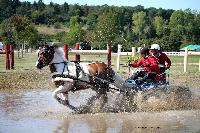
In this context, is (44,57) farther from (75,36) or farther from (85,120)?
(75,36)

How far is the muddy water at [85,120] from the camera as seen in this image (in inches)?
398

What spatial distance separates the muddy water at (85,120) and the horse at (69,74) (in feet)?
1.92

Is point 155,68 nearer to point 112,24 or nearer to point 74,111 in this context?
point 74,111

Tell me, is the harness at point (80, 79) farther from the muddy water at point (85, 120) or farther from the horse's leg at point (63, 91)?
the muddy water at point (85, 120)

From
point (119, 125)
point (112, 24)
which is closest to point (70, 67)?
point (119, 125)

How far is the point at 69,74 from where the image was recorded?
12805mm

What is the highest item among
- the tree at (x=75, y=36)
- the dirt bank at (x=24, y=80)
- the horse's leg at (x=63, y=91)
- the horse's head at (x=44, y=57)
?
the horse's head at (x=44, y=57)

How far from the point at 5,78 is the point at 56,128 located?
11583 mm

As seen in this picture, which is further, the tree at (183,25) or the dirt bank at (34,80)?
the tree at (183,25)

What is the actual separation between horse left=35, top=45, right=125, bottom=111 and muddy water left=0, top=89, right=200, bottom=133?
1.92 feet

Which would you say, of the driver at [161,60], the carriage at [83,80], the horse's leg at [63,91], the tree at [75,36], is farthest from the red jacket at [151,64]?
the tree at [75,36]

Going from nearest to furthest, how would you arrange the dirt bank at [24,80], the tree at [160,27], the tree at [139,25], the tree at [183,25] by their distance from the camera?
the dirt bank at [24,80] → the tree at [183,25] → the tree at [160,27] → the tree at [139,25]

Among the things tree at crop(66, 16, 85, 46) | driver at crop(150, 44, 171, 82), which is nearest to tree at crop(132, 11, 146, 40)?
tree at crop(66, 16, 85, 46)

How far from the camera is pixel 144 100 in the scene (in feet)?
43.9
